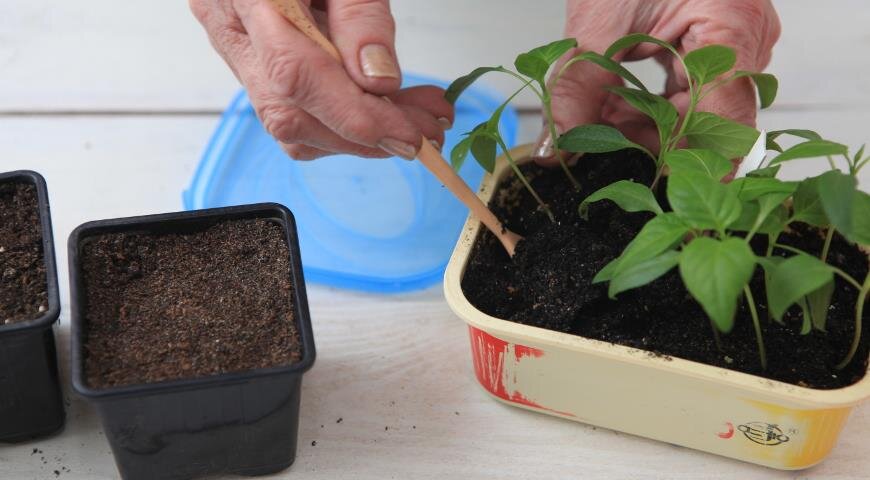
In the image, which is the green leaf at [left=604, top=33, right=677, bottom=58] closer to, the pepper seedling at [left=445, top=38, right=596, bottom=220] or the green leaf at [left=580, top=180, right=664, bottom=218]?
the pepper seedling at [left=445, top=38, right=596, bottom=220]

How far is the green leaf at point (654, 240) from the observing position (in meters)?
0.67

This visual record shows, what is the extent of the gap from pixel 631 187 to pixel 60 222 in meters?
0.70

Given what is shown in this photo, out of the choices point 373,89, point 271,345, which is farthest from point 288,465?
point 373,89

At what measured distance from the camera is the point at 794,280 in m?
0.66

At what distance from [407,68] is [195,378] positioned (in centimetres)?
70

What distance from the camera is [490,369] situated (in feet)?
2.86

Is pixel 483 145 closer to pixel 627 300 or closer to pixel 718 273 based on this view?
pixel 627 300

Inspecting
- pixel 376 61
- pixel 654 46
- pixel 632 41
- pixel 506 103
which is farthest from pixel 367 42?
pixel 654 46

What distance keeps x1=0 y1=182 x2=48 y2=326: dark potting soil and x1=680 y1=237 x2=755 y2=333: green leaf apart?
0.54m

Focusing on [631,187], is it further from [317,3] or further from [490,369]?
[317,3]

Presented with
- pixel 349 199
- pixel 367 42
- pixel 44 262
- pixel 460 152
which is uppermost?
pixel 367 42

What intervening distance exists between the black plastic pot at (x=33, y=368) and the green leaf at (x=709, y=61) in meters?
0.58

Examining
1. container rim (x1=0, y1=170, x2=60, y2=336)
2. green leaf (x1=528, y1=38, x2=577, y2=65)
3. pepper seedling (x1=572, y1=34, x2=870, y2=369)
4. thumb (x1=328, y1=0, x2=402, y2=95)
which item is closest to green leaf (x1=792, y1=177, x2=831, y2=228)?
pepper seedling (x1=572, y1=34, x2=870, y2=369)

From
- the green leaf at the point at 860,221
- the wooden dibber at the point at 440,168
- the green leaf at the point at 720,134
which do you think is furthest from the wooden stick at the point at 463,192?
the green leaf at the point at 860,221
